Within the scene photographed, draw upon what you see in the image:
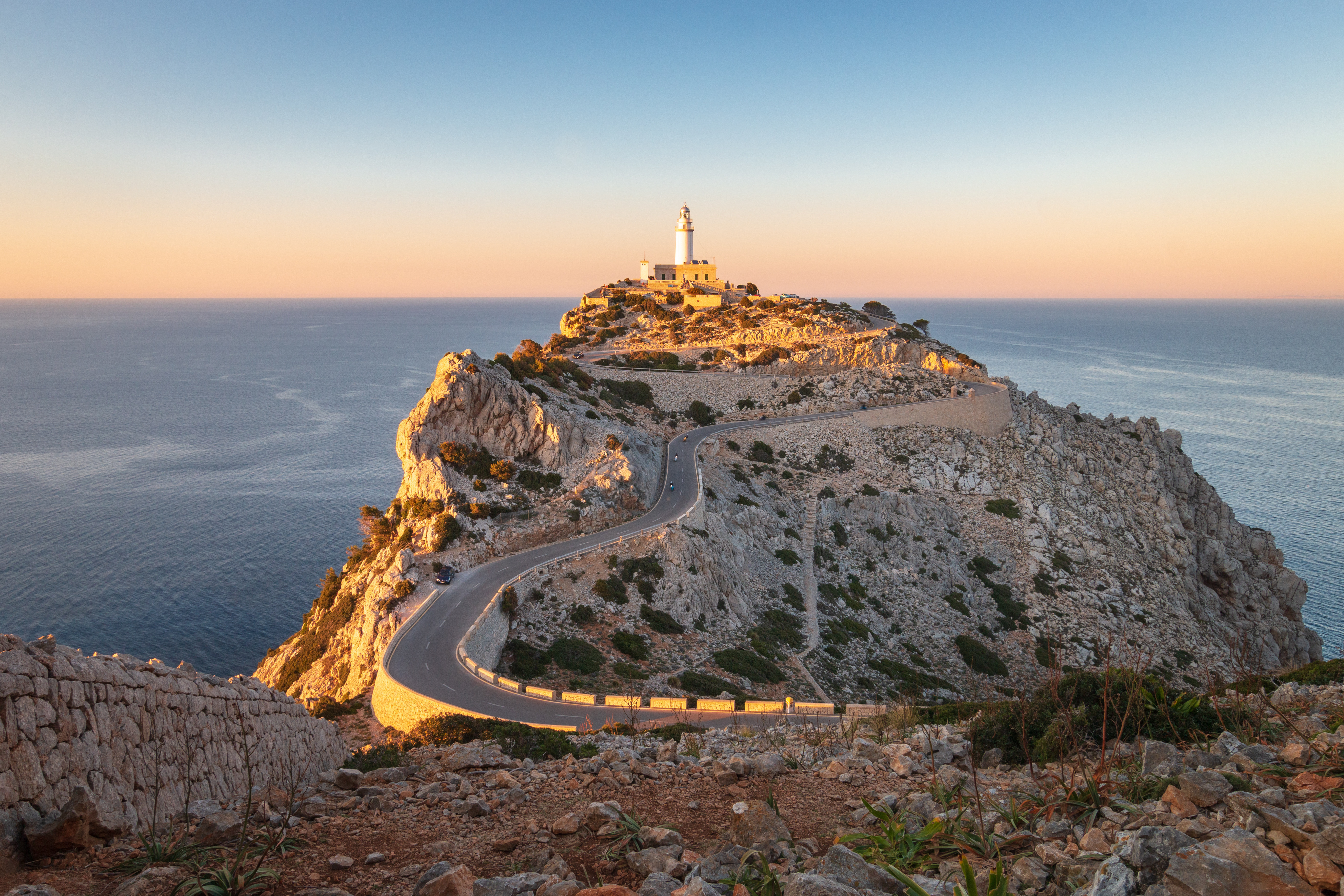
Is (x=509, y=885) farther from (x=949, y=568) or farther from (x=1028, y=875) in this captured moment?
(x=949, y=568)

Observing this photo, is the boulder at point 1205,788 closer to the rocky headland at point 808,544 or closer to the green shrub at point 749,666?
the rocky headland at point 808,544

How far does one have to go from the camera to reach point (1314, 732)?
26.4ft

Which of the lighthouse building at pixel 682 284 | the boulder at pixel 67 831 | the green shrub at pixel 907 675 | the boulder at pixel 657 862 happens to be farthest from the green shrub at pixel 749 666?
the lighthouse building at pixel 682 284

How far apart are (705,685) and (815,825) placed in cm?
1914

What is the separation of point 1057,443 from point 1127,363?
Answer: 113 m

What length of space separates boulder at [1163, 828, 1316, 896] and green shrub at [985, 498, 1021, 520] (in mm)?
49707

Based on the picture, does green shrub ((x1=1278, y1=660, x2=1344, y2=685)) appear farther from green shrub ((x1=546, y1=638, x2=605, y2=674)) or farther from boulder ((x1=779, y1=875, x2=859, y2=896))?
green shrub ((x1=546, y1=638, x2=605, y2=674))

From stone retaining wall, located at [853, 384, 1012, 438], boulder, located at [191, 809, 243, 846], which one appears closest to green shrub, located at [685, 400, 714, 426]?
stone retaining wall, located at [853, 384, 1012, 438]

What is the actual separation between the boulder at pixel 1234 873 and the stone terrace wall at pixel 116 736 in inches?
365

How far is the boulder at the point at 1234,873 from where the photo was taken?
419cm

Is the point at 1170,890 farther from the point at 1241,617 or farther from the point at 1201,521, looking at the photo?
the point at 1201,521

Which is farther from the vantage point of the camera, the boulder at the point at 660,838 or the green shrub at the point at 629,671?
the green shrub at the point at 629,671

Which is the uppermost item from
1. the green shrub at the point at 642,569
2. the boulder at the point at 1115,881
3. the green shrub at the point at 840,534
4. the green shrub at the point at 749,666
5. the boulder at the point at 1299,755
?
the boulder at the point at 1115,881

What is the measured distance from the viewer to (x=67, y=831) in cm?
641
